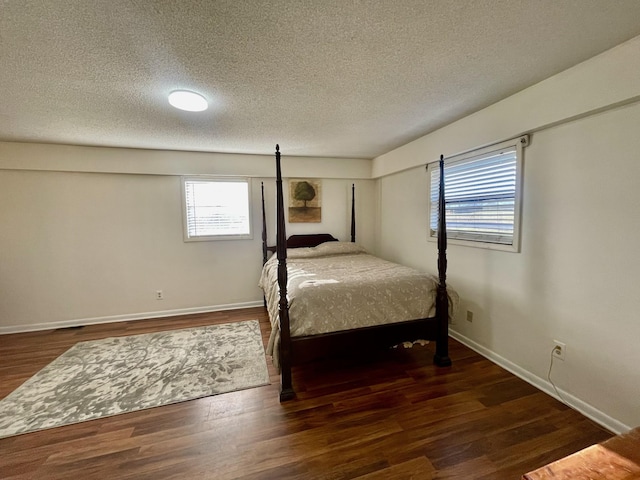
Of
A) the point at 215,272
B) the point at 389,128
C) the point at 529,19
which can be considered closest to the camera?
the point at 529,19

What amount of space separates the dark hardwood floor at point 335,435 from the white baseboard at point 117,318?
1275 mm

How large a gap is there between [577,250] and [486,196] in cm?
87

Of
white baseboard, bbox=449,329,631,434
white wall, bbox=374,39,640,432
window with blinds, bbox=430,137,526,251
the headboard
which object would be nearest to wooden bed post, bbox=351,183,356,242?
the headboard

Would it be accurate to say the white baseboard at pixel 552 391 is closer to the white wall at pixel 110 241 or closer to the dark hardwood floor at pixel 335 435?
the dark hardwood floor at pixel 335 435

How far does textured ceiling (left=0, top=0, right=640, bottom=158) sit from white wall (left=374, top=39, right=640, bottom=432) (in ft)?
0.69

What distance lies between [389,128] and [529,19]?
63.1 inches

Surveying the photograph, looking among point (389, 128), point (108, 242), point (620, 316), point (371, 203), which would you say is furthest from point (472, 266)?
point (108, 242)

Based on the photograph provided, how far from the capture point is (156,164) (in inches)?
140

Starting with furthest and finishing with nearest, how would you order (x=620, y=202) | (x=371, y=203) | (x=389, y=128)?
(x=371, y=203) → (x=389, y=128) → (x=620, y=202)

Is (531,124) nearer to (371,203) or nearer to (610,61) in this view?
(610,61)

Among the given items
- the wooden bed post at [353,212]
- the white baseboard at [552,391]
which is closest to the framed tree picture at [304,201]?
the wooden bed post at [353,212]

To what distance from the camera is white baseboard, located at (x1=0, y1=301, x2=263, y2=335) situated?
10.8 ft

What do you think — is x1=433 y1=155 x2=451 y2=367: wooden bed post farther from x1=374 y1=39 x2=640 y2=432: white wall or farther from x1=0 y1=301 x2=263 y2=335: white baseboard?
x1=0 y1=301 x2=263 y2=335: white baseboard

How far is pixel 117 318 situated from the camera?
141 inches
